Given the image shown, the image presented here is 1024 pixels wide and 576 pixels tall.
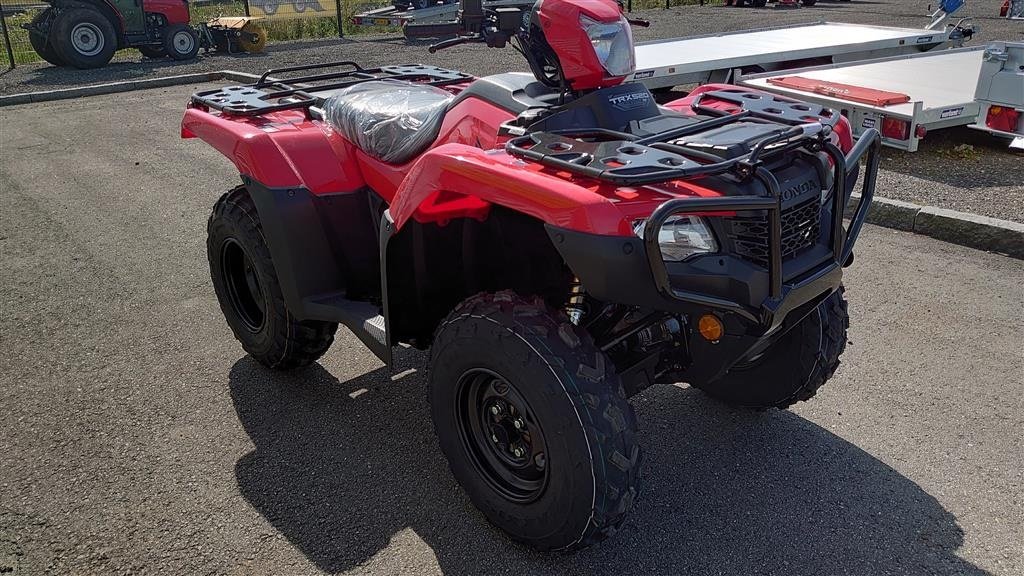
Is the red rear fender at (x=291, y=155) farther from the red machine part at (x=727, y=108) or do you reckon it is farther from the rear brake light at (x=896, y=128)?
the rear brake light at (x=896, y=128)

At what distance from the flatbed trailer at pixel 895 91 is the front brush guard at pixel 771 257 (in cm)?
454

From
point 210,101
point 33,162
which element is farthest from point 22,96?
point 210,101

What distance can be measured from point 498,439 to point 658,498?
715 mm

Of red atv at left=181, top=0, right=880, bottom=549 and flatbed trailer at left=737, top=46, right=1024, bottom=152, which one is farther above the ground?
red atv at left=181, top=0, right=880, bottom=549

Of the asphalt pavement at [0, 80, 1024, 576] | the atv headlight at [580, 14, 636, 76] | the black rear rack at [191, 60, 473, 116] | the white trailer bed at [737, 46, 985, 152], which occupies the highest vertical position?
the atv headlight at [580, 14, 636, 76]

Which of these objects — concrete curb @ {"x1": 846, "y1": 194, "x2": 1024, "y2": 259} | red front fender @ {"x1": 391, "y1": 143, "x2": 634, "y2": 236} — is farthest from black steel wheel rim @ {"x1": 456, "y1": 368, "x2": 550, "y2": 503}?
concrete curb @ {"x1": 846, "y1": 194, "x2": 1024, "y2": 259}

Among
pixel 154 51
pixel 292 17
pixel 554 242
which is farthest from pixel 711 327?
pixel 292 17

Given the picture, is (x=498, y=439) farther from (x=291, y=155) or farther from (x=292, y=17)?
(x=292, y=17)

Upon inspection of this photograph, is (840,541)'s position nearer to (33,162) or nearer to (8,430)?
→ (8,430)

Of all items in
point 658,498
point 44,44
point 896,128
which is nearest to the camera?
point 658,498

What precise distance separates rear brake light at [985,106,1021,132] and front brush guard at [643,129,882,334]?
19.0 ft

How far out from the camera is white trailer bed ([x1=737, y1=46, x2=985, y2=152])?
720cm

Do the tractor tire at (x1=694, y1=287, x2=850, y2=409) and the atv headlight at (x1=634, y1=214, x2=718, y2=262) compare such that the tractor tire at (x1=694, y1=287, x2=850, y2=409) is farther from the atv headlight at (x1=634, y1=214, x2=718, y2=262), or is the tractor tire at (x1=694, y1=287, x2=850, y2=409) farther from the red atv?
the atv headlight at (x1=634, y1=214, x2=718, y2=262)

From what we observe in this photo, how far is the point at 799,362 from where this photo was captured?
3.24m
